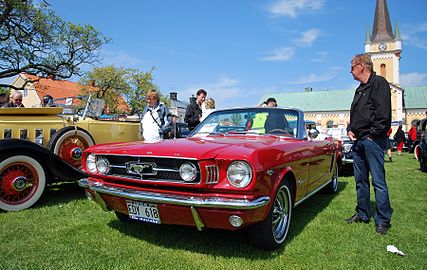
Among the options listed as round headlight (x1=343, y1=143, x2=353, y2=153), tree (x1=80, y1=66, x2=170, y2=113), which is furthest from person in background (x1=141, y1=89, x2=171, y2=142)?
tree (x1=80, y1=66, x2=170, y2=113)

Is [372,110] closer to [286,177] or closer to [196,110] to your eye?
[286,177]

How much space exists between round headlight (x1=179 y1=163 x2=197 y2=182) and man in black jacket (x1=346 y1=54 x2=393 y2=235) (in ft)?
7.58

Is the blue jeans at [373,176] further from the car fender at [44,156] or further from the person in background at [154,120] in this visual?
the car fender at [44,156]

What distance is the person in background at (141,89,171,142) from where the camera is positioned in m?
5.62

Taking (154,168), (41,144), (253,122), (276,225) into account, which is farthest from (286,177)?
(41,144)

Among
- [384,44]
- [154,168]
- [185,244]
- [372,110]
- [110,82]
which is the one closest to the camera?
[154,168]

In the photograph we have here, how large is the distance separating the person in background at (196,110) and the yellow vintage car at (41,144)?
137cm

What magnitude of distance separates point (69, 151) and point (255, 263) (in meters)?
3.77

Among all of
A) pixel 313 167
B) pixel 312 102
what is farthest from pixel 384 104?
pixel 312 102

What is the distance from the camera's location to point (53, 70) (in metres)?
19.4

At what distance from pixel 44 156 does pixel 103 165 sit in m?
1.79

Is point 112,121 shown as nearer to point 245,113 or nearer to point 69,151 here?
point 69,151

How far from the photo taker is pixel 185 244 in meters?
3.15

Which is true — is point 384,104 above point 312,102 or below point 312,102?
below
